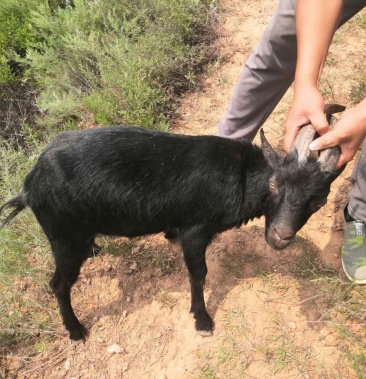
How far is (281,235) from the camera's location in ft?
8.35

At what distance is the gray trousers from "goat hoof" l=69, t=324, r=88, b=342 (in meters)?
2.22

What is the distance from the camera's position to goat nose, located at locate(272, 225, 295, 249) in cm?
252

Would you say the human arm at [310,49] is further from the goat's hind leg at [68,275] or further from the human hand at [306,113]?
the goat's hind leg at [68,275]

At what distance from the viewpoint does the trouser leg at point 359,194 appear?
312 centimetres

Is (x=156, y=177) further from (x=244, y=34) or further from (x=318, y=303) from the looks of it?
(x=244, y=34)

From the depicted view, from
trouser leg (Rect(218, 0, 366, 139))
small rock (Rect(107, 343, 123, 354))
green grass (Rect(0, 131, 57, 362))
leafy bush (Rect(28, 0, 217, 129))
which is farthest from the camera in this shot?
leafy bush (Rect(28, 0, 217, 129))

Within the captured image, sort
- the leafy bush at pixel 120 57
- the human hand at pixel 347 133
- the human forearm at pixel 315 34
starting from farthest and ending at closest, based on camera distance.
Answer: the leafy bush at pixel 120 57 → the human forearm at pixel 315 34 → the human hand at pixel 347 133

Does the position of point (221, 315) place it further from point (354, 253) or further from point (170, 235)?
point (354, 253)

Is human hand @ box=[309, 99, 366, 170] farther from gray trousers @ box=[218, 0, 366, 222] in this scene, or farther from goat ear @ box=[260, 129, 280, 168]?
gray trousers @ box=[218, 0, 366, 222]

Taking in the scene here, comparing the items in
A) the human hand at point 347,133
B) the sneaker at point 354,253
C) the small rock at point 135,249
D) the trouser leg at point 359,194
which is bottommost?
the small rock at point 135,249

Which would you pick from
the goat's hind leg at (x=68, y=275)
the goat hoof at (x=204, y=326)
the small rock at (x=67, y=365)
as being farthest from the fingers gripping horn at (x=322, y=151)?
the small rock at (x=67, y=365)

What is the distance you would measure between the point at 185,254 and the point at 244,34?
12.6 ft

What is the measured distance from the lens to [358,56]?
196 inches

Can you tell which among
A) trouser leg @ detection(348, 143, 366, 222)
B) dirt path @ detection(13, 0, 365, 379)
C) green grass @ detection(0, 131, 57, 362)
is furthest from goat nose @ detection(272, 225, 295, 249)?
green grass @ detection(0, 131, 57, 362)
